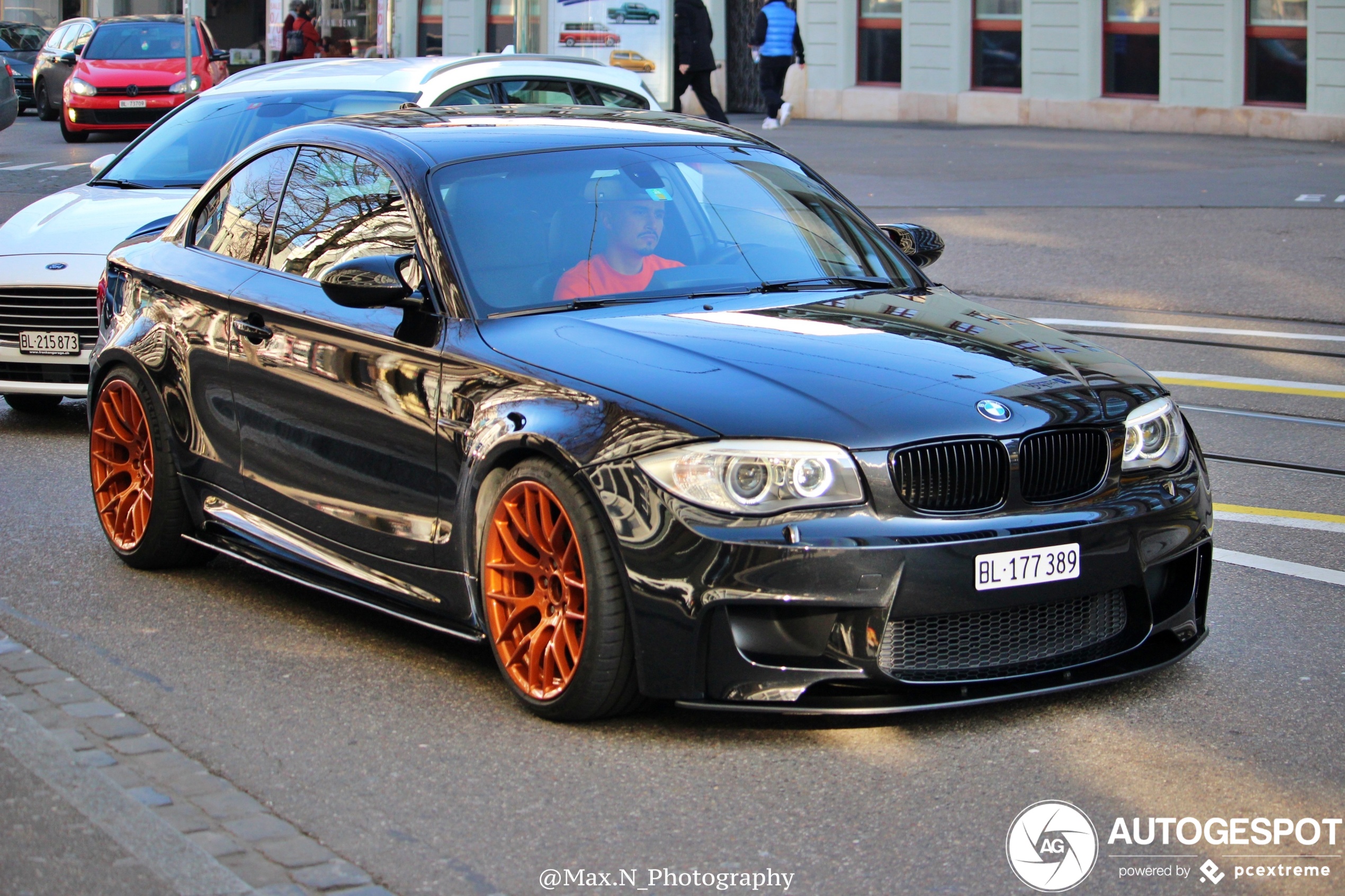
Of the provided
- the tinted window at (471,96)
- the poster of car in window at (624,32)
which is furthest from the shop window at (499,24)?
the tinted window at (471,96)

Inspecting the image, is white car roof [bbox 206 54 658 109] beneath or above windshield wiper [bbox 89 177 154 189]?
above

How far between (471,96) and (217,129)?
179 centimetres

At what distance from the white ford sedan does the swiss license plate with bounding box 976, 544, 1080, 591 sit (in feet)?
14.1

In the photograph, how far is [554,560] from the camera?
5.01m

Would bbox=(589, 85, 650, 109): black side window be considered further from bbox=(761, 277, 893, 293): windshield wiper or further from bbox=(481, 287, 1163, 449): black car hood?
bbox=(481, 287, 1163, 449): black car hood

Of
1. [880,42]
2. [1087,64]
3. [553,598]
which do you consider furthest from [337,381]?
[880,42]

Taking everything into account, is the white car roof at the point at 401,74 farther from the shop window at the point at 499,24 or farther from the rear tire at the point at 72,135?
the shop window at the point at 499,24

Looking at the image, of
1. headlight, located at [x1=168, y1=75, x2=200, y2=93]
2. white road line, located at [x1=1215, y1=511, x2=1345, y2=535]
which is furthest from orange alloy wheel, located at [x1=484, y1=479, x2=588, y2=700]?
headlight, located at [x1=168, y1=75, x2=200, y2=93]

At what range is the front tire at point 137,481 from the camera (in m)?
6.77

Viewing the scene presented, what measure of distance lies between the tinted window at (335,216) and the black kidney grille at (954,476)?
1845mm

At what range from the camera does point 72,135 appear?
94.9 ft

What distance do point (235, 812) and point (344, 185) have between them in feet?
8.17

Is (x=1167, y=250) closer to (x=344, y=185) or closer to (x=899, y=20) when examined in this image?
(x=344, y=185)

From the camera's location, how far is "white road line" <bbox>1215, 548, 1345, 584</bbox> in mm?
6473
